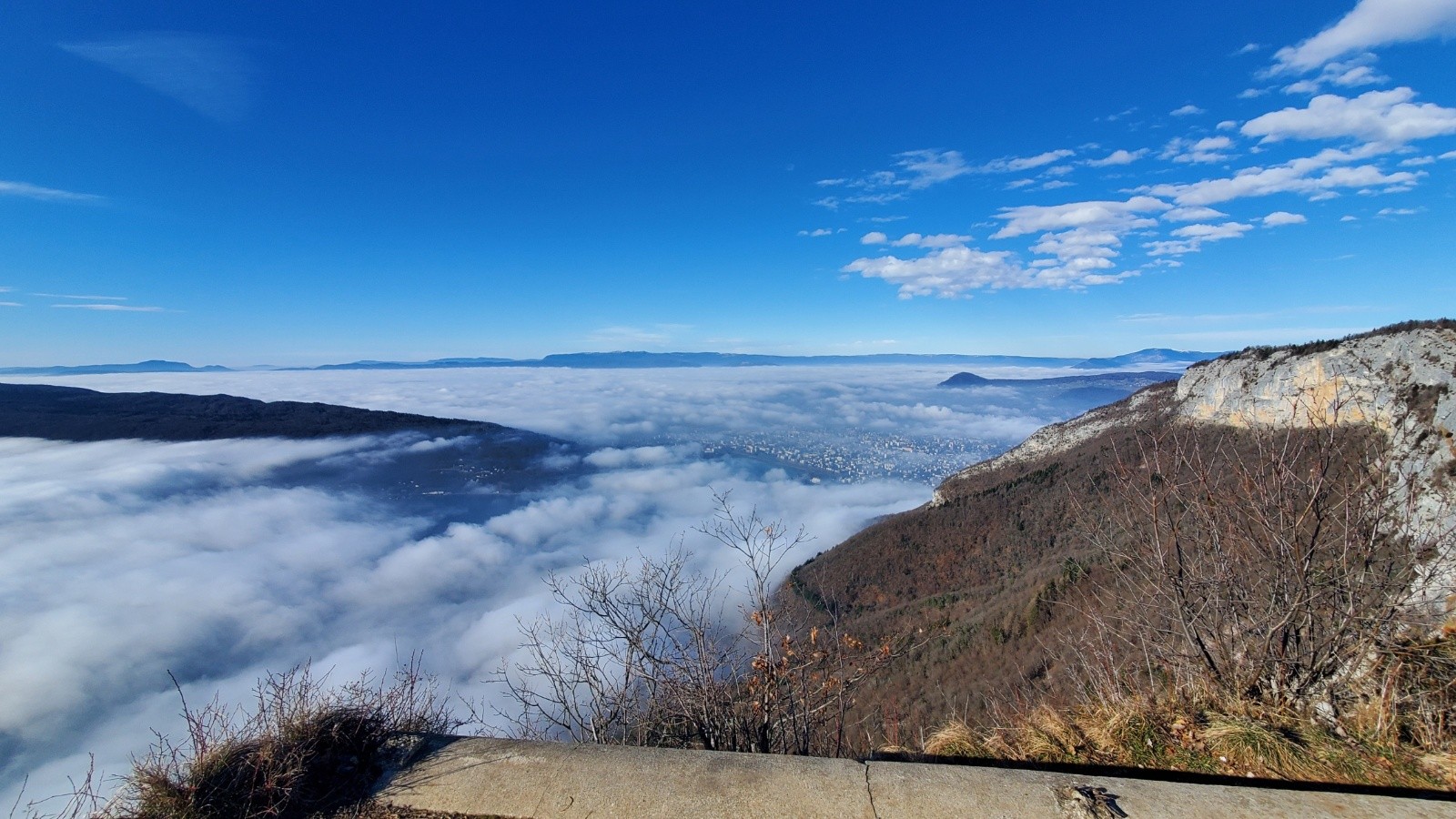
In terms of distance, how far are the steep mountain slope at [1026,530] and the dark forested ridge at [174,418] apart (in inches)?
5450

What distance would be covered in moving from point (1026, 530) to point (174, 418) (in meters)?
199

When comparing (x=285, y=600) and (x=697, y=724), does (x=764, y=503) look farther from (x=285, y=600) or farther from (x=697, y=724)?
(x=697, y=724)

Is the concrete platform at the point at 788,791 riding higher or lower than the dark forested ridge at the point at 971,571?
higher

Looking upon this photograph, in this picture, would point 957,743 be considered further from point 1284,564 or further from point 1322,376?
point 1322,376

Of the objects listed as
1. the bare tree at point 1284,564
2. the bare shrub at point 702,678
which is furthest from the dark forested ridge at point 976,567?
the bare tree at point 1284,564

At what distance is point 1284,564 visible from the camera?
170 inches

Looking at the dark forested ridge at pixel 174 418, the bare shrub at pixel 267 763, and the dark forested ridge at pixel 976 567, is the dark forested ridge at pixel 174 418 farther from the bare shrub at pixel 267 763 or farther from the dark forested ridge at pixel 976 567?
the bare shrub at pixel 267 763

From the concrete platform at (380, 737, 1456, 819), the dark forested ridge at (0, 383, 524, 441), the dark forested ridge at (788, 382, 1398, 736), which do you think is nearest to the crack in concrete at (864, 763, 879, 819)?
the concrete platform at (380, 737, 1456, 819)

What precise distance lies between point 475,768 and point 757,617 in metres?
3.83

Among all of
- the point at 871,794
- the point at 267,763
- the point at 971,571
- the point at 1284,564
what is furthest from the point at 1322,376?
the point at 267,763

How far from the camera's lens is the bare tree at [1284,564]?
13.5 ft

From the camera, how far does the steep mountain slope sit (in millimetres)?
28047

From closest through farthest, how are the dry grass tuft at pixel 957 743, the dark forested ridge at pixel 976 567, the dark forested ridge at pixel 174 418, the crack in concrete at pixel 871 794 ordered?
the crack in concrete at pixel 871 794 → the dry grass tuft at pixel 957 743 → the dark forested ridge at pixel 976 567 → the dark forested ridge at pixel 174 418

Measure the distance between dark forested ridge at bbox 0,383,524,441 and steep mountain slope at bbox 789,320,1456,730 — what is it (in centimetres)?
13844
